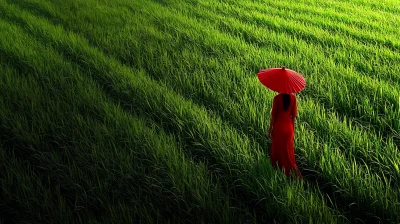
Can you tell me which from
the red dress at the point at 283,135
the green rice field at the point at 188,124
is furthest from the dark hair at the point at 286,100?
the green rice field at the point at 188,124

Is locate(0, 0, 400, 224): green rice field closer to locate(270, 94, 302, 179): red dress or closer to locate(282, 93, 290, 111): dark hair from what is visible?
locate(270, 94, 302, 179): red dress

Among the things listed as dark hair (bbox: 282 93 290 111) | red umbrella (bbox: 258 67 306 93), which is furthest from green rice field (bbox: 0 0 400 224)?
red umbrella (bbox: 258 67 306 93)

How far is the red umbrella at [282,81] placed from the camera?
1916 millimetres

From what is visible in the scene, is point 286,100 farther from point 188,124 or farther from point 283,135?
point 188,124

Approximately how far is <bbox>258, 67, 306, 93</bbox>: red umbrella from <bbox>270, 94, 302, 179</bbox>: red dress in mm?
138

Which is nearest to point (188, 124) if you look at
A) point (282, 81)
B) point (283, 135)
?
point (283, 135)

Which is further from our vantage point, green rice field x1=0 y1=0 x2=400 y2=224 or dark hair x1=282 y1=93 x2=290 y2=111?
dark hair x1=282 y1=93 x2=290 y2=111

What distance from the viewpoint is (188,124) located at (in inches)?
103

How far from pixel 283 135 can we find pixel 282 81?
12.9 inches

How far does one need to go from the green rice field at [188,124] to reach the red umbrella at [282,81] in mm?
466

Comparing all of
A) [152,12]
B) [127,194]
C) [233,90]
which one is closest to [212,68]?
[233,90]

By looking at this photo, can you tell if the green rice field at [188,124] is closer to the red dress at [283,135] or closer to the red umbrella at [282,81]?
the red dress at [283,135]

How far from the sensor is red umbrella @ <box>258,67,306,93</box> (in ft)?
6.29

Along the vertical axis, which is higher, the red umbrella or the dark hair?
the red umbrella
